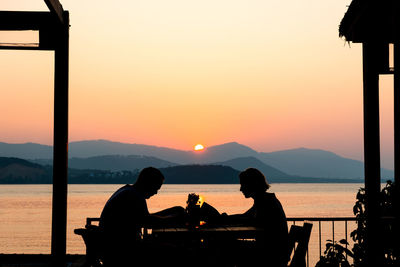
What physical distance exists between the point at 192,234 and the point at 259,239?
52cm

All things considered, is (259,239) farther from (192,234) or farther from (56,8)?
(56,8)

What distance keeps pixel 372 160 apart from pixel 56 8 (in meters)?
3.11

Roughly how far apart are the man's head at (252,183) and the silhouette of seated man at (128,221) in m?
0.67

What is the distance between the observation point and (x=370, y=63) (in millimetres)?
6039

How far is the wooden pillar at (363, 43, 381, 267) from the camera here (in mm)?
5355

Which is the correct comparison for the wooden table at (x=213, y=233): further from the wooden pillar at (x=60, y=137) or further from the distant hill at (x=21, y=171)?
the distant hill at (x=21, y=171)

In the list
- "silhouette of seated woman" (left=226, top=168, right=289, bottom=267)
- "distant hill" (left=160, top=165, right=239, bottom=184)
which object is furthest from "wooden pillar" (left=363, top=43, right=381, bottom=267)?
"distant hill" (left=160, top=165, right=239, bottom=184)

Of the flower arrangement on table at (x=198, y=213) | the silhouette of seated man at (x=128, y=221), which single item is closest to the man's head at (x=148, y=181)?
the silhouette of seated man at (x=128, y=221)

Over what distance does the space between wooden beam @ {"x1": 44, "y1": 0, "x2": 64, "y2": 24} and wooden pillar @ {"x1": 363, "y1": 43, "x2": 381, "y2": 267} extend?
112 inches

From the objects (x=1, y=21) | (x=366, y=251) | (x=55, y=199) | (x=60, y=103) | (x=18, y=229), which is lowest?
(x=18, y=229)

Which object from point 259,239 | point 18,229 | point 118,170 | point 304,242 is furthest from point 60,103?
point 118,170

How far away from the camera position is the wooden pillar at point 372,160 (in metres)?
5.36

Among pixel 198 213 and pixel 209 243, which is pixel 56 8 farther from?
pixel 209 243

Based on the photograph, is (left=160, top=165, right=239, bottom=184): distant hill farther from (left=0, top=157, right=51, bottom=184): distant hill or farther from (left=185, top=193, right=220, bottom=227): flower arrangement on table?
(left=185, top=193, right=220, bottom=227): flower arrangement on table
